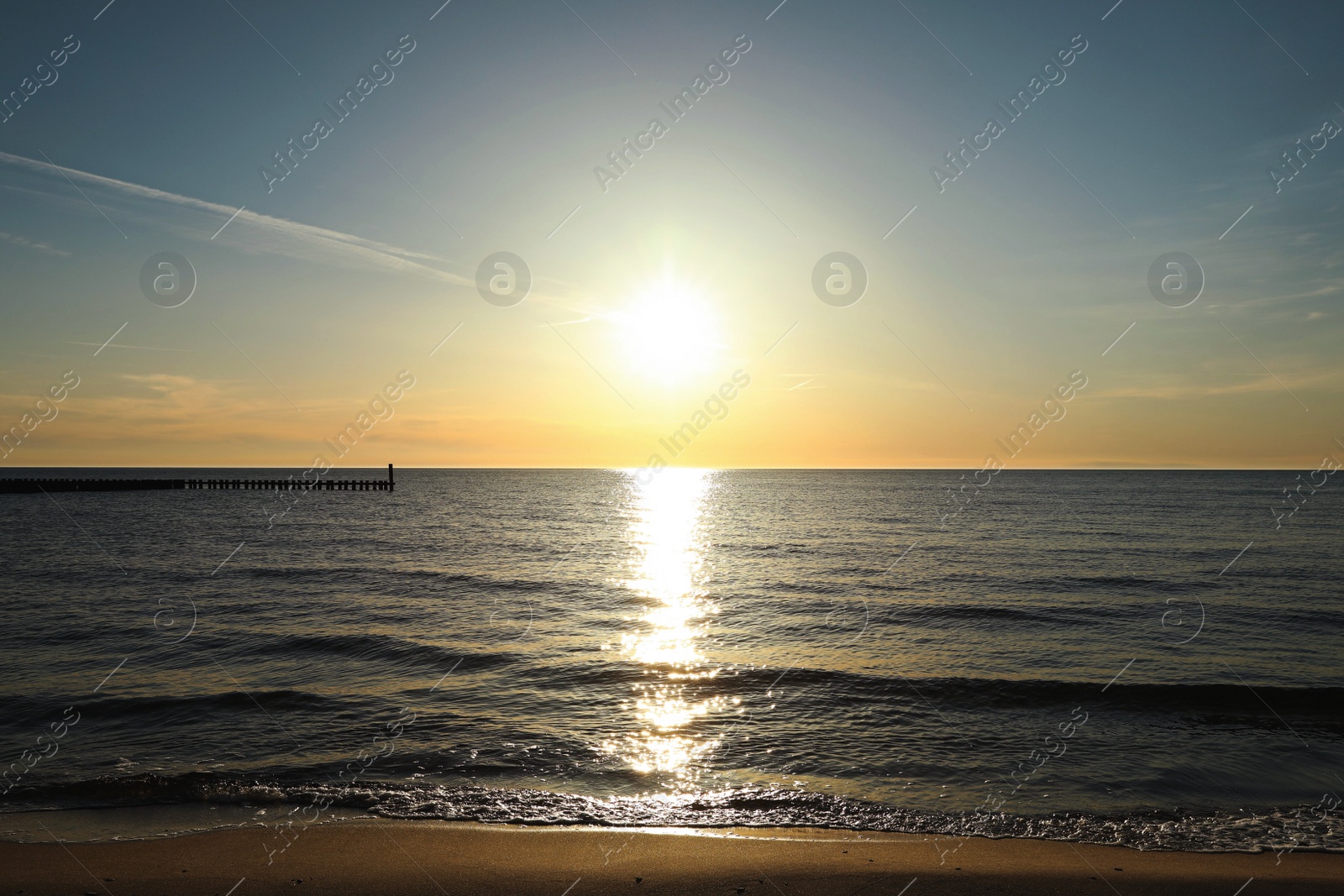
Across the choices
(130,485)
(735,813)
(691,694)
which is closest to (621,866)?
(735,813)

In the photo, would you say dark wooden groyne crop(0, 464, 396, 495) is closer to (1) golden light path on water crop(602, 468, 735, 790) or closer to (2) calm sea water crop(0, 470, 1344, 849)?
(2) calm sea water crop(0, 470, 1344, 849)

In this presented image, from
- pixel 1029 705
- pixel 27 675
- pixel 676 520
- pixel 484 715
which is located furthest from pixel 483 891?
pixel 676 520

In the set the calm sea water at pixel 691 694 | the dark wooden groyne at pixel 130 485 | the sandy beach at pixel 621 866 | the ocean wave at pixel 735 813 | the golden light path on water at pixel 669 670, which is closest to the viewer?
the sandy beach at pixel 621 866

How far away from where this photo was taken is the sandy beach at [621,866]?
7.58 meters

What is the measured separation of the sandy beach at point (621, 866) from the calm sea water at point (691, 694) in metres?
0.61

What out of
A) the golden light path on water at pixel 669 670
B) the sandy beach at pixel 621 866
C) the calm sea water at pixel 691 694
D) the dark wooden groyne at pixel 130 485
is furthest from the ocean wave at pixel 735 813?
the dark wooden groyne at pixel 130 485

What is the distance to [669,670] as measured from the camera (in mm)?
17859

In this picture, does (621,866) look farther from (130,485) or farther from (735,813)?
(130,485)

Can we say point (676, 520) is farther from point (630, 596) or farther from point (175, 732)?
point (175, 732)

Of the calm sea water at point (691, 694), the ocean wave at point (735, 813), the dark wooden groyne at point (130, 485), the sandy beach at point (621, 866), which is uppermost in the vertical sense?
the dark wooden groyne at point (130, 485)

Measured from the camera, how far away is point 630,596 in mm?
29203

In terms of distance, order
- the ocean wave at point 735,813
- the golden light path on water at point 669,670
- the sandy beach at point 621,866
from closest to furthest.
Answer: the sandy beach at point 621,866
the ocean wave at point 735,813
the golden light path on water at point 669,670

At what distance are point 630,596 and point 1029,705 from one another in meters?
17.0

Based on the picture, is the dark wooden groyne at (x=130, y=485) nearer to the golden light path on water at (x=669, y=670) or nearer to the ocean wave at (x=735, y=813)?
the golden light path on water at (x=669, y=670)
